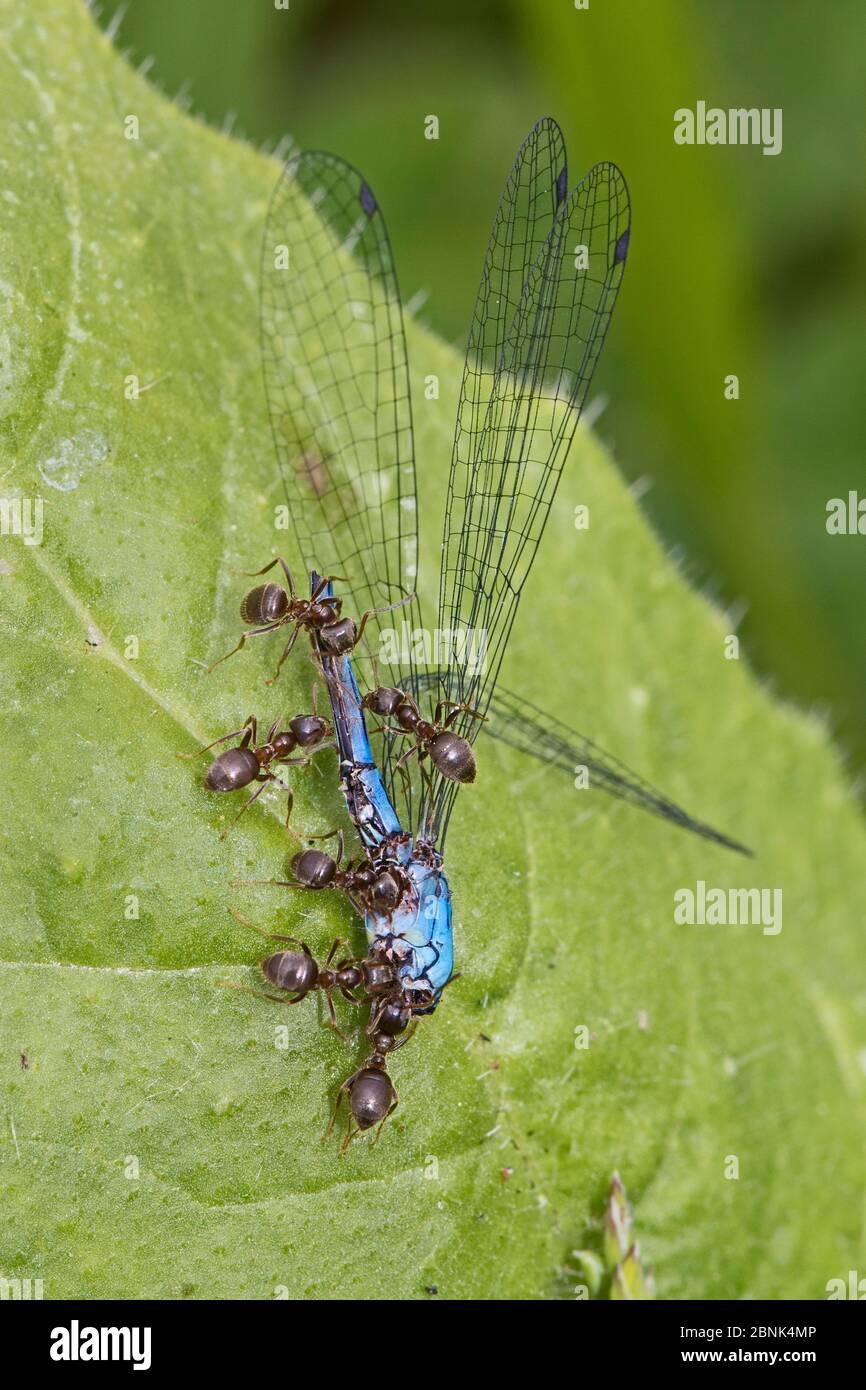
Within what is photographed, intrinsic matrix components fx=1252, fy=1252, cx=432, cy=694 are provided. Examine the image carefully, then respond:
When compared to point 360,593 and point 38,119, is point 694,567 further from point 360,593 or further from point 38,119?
point 38,119

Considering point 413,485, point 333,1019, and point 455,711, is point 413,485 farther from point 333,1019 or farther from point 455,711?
point 333,1019

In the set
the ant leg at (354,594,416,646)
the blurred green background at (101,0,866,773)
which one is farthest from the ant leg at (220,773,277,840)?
the blurred green background at (101,0,866,773)

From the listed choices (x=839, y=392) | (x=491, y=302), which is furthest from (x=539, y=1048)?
(x=839, y=392)

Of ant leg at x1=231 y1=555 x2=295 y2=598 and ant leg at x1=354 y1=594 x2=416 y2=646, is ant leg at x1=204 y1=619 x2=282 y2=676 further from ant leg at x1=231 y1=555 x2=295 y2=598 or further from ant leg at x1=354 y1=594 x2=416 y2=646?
ant leg at x1=354 y1=594 x2=416 y2=646

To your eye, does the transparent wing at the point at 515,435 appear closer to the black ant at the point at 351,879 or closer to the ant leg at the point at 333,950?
the black ant at the point at 351,879

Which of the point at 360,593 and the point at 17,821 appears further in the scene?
the point at 360,593
